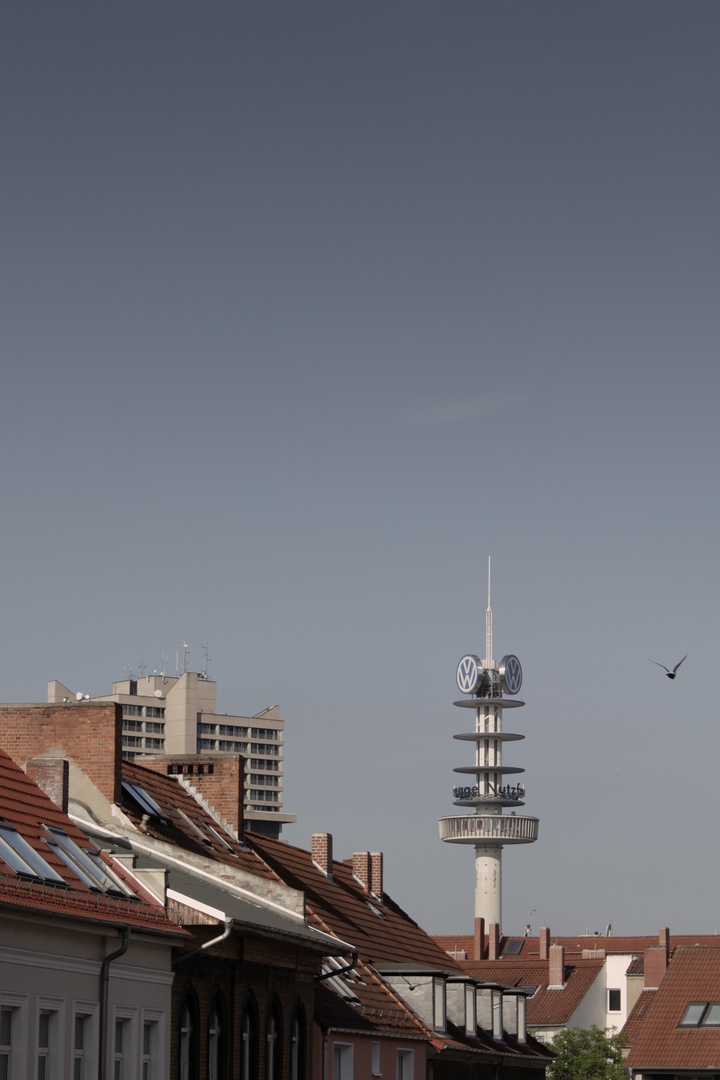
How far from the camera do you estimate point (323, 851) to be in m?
51.2

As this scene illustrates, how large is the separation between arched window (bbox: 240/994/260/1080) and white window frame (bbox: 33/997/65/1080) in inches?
274

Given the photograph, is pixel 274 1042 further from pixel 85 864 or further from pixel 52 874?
pixel 52 874

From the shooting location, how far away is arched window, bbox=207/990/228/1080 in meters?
31.2

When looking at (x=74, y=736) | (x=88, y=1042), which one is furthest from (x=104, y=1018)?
(x=74, y=736)

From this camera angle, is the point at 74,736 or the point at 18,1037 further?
the point at 74,736

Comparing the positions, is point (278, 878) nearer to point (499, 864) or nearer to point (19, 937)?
point (19, 937)

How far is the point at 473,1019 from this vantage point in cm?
4684

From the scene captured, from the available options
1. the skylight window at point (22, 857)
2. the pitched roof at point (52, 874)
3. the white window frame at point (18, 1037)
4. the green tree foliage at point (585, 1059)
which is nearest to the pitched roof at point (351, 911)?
the pitched roof at point (52, 874)

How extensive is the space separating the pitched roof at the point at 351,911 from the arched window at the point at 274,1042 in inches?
276

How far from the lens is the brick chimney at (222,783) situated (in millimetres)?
43812

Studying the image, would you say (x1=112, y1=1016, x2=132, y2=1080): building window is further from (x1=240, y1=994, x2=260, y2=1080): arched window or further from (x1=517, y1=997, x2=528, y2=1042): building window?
(x1=517, y1=997, x2=528, y2=1042): building window

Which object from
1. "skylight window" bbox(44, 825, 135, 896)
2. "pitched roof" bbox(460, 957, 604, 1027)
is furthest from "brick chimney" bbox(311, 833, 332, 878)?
"pitched roof" bbox(460, 957, 604, 1027)

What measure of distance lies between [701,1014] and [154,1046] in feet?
113

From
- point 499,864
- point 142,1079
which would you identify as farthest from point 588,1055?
point 499,864
